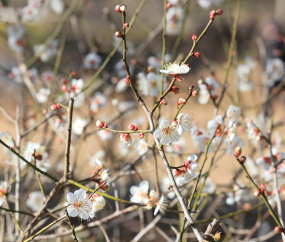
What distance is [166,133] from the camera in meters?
0.74

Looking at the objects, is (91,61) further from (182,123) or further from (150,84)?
(182,123)

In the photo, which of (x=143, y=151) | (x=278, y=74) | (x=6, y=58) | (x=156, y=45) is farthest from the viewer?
(x=156, y=45)

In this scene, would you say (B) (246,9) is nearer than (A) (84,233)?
No

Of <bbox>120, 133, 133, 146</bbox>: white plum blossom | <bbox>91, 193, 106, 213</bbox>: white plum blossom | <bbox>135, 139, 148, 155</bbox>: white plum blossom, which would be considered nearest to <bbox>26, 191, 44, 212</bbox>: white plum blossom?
<bbox>135, 139, 148, 155</bbox>: white plum blossom

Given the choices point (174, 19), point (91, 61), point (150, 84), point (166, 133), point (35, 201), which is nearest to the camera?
point (166, 133)

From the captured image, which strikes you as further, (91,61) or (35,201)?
(91,61)

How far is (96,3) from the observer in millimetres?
6238

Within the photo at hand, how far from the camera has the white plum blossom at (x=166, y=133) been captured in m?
0.71

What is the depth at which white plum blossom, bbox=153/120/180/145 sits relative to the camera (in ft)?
2.34

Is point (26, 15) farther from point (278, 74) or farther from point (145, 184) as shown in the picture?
point (278, 74)

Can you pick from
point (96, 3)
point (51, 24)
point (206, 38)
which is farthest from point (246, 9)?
point (51, 24)

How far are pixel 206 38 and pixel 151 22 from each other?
1.50 metres

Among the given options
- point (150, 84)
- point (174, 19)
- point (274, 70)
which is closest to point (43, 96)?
point (150, 84)

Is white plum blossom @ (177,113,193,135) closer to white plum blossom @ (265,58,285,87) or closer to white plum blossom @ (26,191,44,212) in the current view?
white plum blossom @ (26,191,44,212)
